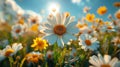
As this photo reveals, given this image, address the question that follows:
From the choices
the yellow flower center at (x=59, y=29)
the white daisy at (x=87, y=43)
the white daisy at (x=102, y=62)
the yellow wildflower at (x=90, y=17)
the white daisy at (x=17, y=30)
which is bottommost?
the white daisy at (x=102, y=62)

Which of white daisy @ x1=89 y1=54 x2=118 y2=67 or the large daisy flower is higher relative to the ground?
the large daisy flower

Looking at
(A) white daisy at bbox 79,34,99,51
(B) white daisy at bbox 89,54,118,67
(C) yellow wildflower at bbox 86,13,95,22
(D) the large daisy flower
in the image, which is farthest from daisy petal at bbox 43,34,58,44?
(C) yellow wildflower at bbox 86,13,95,22

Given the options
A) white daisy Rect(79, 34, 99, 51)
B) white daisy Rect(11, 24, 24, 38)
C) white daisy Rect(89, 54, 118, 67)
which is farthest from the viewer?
white daisy Rect(11, 24, 24, 38)

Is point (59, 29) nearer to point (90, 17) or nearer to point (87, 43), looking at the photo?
point (87, 43)

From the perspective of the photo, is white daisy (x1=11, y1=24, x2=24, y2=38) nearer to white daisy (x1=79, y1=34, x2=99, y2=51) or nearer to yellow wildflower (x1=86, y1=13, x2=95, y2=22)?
white daisy (x1=79, y1=34, x2=99, y2=51)

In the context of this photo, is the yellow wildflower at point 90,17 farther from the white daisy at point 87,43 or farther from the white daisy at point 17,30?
the white daisy at point 87,43

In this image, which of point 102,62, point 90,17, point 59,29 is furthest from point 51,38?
point 90,17

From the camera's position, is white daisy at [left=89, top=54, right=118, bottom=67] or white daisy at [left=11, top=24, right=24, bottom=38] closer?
white daisy at [left=89, top=54, right=118, bottom=67]

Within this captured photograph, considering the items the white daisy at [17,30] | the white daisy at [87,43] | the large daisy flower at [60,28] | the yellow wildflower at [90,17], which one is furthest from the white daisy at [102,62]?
the yellow wildflower at [90,17]

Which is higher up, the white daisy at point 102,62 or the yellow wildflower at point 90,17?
the yellow wildflower at point 90,17
